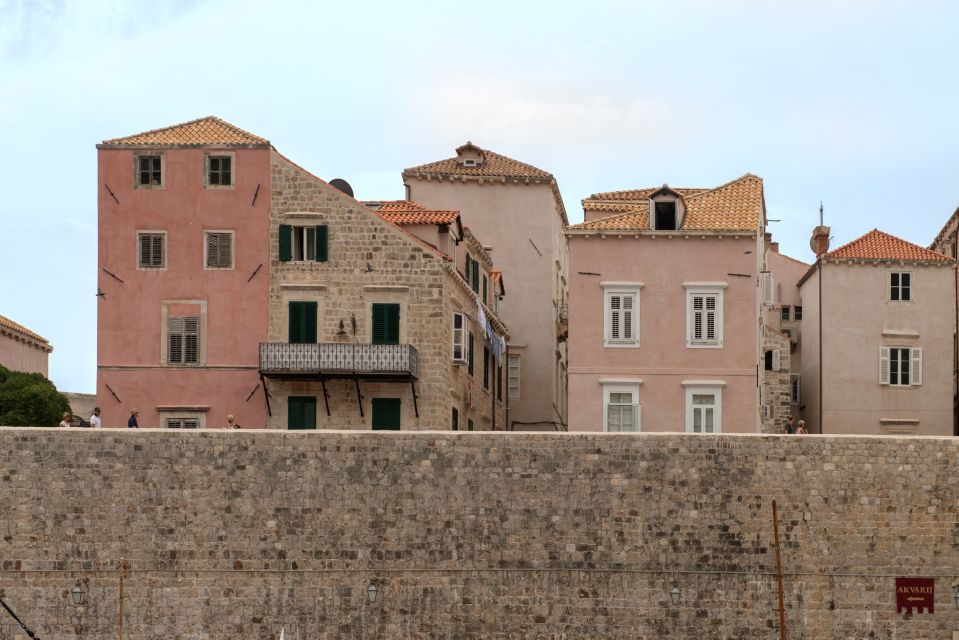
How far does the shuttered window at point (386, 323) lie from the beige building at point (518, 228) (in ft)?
49.1

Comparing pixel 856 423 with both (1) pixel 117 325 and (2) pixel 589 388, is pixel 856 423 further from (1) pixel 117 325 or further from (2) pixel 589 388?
(1) pixel 117 325

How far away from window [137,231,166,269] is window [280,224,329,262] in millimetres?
3561

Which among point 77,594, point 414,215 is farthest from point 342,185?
point 77,594

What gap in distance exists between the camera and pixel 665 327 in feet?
194

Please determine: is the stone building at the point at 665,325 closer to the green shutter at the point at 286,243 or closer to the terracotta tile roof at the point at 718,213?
the terracotta tile roof at the point at 718,213

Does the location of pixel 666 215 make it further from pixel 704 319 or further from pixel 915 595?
pixel 915 595

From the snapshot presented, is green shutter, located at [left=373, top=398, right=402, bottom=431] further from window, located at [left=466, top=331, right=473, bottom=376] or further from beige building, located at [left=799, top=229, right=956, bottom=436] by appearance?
beige building, located at [left=799, top=229, right=956, bottom=436]

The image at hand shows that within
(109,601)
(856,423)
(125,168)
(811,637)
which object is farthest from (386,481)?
(856,423)

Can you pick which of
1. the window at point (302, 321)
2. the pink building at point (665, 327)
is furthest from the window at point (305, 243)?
the pink building at point (665, 327)

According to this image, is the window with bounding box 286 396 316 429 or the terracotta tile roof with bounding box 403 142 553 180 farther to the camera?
the terracotta tile roof with bounding box 403 142 553 180

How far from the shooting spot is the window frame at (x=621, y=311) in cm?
5909

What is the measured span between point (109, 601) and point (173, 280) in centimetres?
1300

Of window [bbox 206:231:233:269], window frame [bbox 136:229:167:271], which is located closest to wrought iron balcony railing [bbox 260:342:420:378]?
window [bbox 206:231:233:269]

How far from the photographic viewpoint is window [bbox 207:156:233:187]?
6075cm
